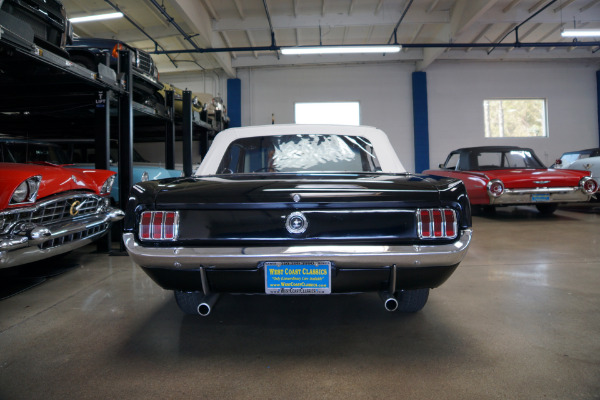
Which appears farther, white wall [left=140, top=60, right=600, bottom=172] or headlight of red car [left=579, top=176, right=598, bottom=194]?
white wall [left=140, top=60, right=600, bottom=172]

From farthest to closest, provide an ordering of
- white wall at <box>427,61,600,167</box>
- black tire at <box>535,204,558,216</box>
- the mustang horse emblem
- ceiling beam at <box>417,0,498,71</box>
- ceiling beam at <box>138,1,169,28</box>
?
white wall at <box>427,61,600,167</box>, ceiling beam at <box>138,1,169,28</box>, ceiling beam at <box>417,0,498,71</box>, black tire at <box>535,204,558,216</box>, the mustang horse emblem

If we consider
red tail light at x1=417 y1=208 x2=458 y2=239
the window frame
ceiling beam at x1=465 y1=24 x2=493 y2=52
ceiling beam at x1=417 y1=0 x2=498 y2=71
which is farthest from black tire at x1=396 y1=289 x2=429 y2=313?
the window frame

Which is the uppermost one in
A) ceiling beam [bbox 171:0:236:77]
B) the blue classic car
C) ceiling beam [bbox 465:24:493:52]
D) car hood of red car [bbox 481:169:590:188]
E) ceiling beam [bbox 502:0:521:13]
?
ceiling beam [bbox 465:24:493:52]

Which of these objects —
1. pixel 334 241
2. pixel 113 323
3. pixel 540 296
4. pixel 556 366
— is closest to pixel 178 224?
pixel 334 241

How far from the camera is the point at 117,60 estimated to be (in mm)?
4164

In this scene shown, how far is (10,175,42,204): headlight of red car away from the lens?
2.40 meters

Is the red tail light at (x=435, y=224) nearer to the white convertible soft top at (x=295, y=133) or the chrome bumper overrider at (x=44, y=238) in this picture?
the white convertible soft top at (x=295, y=133)

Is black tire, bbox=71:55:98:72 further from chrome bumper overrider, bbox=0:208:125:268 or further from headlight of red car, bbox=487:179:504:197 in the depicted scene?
headlight of red car, bbox=487:179:504:197

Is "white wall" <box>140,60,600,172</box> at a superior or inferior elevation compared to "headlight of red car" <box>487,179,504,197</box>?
superior

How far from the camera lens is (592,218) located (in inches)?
236

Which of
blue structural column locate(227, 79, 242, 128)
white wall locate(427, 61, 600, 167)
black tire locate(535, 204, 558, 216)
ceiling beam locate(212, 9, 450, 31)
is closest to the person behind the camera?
black tire locate(535, 204, 558, 216)

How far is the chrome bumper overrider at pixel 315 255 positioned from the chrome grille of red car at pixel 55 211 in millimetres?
1479

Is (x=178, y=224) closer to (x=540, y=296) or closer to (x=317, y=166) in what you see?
(x=317, y=166)

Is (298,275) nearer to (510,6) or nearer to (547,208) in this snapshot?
(547,208)
